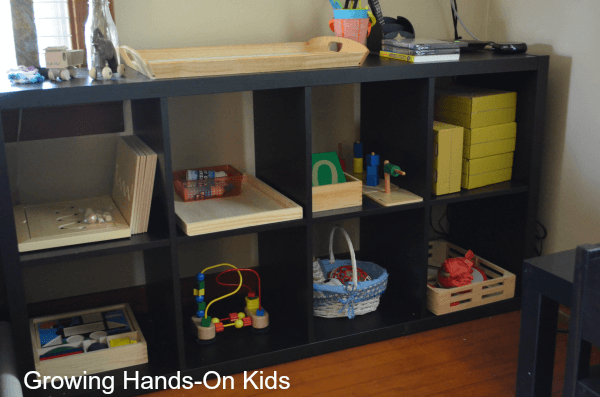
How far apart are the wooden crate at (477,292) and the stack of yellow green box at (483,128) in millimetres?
333

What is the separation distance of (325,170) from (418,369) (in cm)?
69

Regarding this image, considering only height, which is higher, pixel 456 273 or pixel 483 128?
pixel 483 128

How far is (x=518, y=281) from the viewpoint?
7.42ft

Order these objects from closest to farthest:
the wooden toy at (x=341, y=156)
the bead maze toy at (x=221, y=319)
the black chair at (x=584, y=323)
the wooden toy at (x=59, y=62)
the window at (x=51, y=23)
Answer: the black chair at (x=584, y=323) → the wooden toy at (x=59, y=62) → the window at (x=51, y=23) → the bead maze toy at (x=221, y=319) → the wooden toy at (x=341, y=156)

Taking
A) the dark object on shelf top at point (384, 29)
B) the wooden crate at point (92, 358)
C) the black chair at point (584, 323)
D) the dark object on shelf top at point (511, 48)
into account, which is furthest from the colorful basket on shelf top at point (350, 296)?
the black chair at point (584, 323)

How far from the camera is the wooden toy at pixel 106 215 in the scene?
1.65 meters

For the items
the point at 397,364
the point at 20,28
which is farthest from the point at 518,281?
the point at 20,28

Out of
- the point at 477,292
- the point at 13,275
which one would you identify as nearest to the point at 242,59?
the point at 13,275

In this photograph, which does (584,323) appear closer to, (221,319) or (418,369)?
(418,369)

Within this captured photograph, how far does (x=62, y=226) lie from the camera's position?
173 cm

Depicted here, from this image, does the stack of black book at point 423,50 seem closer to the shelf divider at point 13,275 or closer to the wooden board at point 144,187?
the wooden board at point 144,187

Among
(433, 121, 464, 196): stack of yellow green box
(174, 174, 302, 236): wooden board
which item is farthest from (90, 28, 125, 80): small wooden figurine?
(433, 121, 464, 196): stack of yellow green box

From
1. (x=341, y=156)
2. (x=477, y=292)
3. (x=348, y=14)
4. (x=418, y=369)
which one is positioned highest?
(x=348, y=14)

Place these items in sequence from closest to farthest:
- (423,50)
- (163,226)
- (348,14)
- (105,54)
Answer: (105,54), (163,226), (423,50), (348,14)
